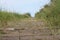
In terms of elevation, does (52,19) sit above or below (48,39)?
above

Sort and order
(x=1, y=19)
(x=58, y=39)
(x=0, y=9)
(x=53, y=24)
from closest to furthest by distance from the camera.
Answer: (x=58, y=39), (x=53, y=24), (x=1, y=19), (x=0, y=9)

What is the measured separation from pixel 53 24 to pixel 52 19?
199 mm

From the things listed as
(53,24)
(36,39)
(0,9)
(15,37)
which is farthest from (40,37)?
(0,9)

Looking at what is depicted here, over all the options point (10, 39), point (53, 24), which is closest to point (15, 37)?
point (10, 39)

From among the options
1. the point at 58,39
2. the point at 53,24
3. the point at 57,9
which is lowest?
the point at 58,39

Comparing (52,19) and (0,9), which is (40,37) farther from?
(0,9)

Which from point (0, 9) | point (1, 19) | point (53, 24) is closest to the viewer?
point (53, 24)

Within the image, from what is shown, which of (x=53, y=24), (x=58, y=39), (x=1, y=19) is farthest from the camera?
(x=1, y=19)

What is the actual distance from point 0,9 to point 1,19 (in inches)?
26.4

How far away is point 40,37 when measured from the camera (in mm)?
5027

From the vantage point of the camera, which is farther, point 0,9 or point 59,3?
point 0,9

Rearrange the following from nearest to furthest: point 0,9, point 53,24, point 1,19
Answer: point 53,24 → point 1,19 → point 0,9

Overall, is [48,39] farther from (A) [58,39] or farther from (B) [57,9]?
(B) [57,9]

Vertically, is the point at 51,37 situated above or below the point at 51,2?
below
